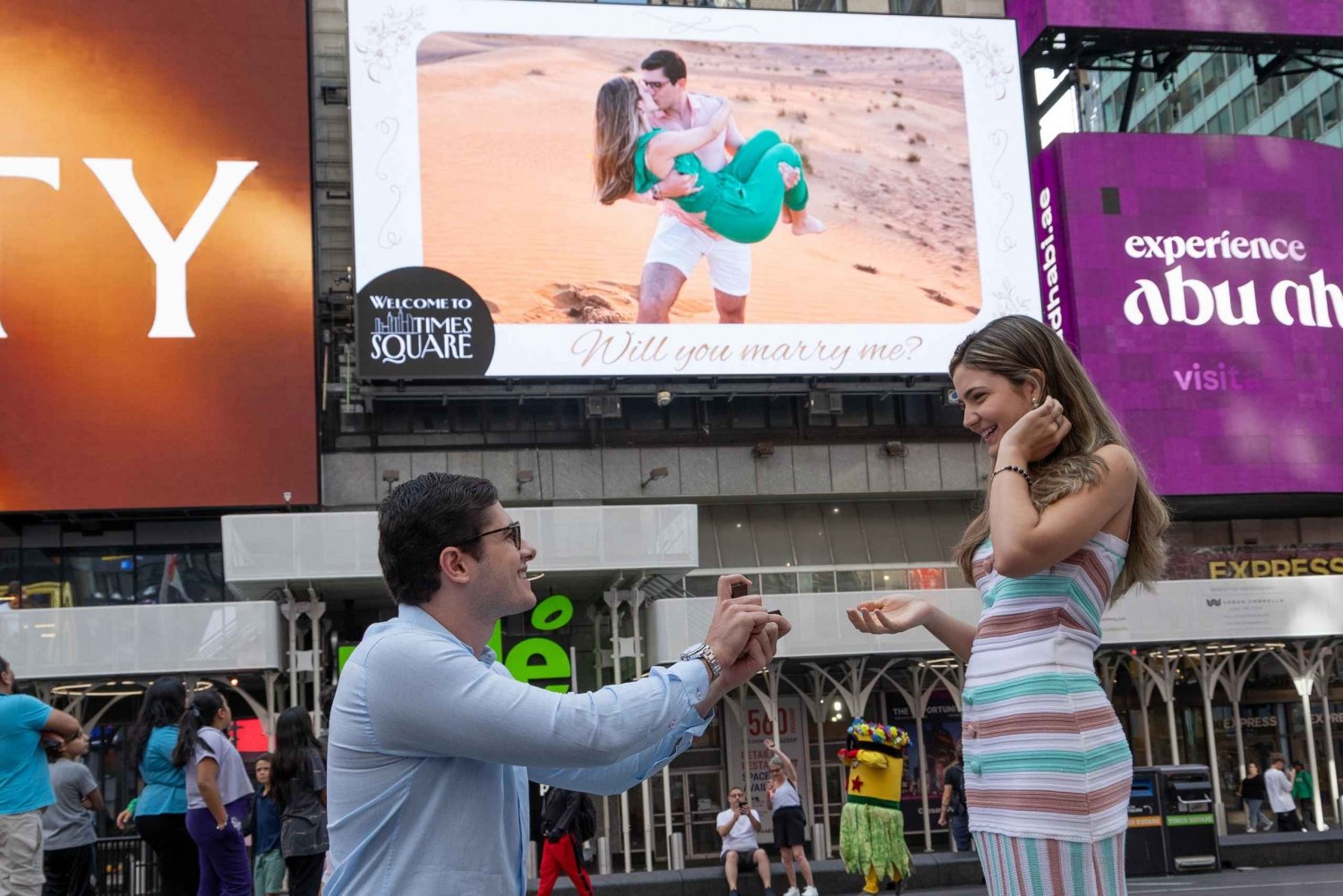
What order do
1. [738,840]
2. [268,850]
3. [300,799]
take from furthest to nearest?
[738,840]
[268,850]
[300,799]

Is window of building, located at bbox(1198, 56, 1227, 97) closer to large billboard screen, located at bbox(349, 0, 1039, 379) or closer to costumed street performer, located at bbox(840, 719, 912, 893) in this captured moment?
large billboard screen, located at bbox(349, 0, 1039, 379)

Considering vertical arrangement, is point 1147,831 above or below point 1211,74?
below

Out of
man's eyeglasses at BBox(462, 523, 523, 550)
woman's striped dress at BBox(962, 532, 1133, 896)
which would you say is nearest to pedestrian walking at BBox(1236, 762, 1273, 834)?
woman's striped dress at BBox(962, 532, 1133, 896)

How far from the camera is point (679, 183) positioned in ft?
103

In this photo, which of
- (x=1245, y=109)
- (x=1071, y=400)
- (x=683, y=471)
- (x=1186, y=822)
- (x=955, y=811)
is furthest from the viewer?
(x=1245, y=109)

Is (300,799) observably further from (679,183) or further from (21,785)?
(679,183)

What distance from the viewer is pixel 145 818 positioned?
9.08 metres

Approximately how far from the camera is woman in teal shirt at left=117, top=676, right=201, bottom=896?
8.96 m

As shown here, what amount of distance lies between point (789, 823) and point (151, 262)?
59.9 ft

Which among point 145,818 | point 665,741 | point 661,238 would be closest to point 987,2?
point 661,238

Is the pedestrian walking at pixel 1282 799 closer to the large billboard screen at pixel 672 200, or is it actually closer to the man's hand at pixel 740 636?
the large billboard screen at pixel 672 200

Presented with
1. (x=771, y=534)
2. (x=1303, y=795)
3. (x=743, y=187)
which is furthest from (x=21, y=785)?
(x=1303, y=795)

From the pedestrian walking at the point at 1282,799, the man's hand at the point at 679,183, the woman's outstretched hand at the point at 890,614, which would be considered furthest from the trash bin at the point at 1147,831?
the woman's outstretched hand at the point at 890,614

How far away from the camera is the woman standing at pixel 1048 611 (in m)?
2.77
